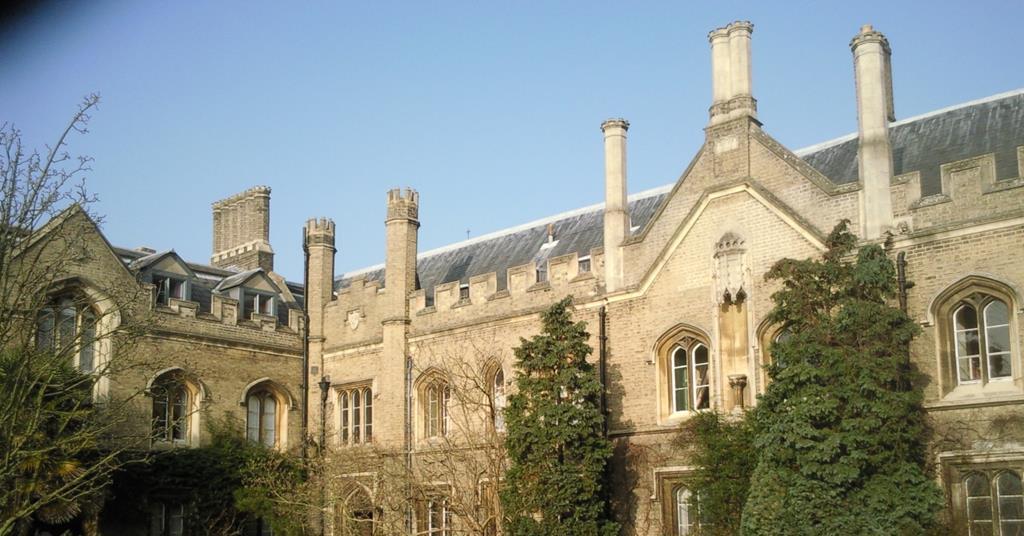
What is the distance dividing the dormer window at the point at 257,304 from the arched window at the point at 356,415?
271cm

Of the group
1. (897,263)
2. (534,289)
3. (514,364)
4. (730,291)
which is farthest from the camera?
(534,289)

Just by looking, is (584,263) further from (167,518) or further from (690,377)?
(167,518)

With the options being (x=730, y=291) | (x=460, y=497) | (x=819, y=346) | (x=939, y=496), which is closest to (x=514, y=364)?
(x=460, y=497)

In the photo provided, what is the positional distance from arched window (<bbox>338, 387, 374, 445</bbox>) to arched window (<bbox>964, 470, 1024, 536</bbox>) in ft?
44.8

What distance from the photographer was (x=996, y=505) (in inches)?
649

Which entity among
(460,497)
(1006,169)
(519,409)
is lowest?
(460,497)

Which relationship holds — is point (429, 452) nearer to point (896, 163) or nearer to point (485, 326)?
point (485, 326)

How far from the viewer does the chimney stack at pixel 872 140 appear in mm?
18266

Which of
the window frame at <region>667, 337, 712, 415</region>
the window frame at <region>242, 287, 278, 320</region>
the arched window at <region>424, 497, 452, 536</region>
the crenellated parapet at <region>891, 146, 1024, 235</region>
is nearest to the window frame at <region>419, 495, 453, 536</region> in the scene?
the arched window at <region>424, 497, 452, 536</region>

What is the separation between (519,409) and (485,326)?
3.70m

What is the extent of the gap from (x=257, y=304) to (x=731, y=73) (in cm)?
1307

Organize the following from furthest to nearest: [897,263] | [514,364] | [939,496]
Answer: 1. [514,364]
2. [897,263]
3. [939,496]

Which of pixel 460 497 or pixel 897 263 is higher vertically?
pixel 897 263

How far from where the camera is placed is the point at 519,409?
2086cm
